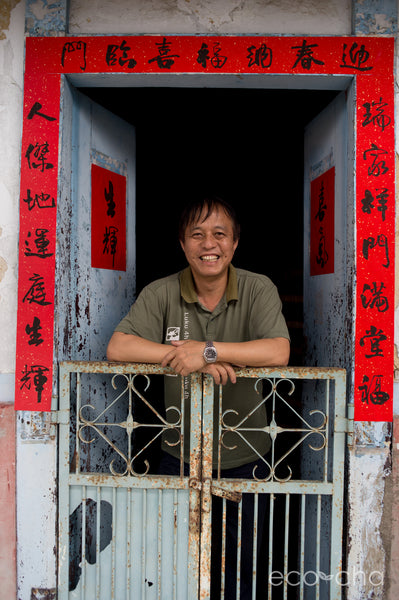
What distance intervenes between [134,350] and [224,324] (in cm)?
55

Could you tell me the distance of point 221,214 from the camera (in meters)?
2.56

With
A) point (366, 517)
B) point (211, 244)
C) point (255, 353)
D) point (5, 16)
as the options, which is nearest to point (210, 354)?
point (255, 353)

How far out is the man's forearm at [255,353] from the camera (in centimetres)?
223

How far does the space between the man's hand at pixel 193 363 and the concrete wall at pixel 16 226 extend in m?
0.84

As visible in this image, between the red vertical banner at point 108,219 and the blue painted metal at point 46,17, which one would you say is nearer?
the blue painted metal at point 46,17

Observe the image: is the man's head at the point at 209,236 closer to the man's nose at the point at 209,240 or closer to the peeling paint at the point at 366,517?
the man's nose at the point at 209,240

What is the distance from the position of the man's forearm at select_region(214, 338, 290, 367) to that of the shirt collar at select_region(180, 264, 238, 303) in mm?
384

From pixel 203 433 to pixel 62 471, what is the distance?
82 centimetres

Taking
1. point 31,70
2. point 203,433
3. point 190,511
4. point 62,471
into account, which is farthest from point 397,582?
point 31,70

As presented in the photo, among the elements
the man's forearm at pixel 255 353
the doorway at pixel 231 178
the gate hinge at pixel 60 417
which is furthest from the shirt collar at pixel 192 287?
the doorway at pixel 231 178

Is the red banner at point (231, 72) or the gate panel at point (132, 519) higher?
the red banner at point (231, 72)

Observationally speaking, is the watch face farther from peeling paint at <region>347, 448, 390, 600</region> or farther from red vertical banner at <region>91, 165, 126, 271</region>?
red vertical banner at <region>91, 165, 126, 271</region>

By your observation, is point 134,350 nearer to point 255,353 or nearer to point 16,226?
point 255,353

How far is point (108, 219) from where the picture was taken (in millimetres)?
3002
